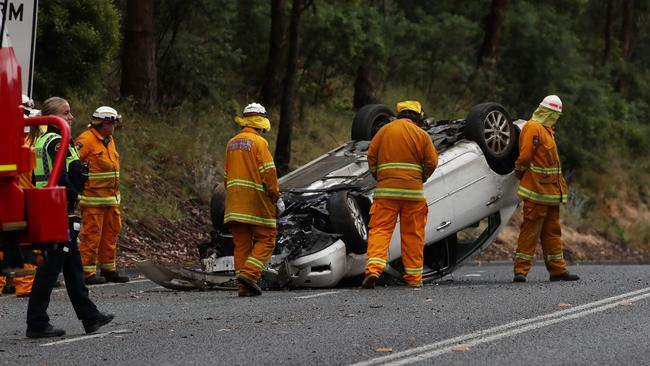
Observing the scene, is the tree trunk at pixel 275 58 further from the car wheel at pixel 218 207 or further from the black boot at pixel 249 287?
the black boot at pixel 249 287

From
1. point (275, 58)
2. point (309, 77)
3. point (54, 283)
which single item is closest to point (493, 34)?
point (309, 77)

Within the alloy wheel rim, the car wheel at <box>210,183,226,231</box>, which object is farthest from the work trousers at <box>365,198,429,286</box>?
the alloy wheel rim

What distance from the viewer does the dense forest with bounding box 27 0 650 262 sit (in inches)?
764

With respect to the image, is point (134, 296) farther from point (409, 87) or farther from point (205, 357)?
point (409, 87)

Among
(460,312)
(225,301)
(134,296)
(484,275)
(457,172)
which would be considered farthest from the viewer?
(484,275)

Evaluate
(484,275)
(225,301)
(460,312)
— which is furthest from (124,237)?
(460,312)

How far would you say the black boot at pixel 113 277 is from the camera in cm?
1409

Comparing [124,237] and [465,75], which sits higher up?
[465,75]

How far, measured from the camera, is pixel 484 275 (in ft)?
52.6

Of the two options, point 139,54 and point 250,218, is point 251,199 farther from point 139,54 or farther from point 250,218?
point 139,54

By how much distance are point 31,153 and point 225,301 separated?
4231mm

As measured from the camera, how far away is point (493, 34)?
106ft

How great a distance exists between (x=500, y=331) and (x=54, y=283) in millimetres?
3055

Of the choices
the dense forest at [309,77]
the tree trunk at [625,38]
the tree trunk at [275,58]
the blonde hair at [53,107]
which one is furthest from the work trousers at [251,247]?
the tree trunk at [625,38]
